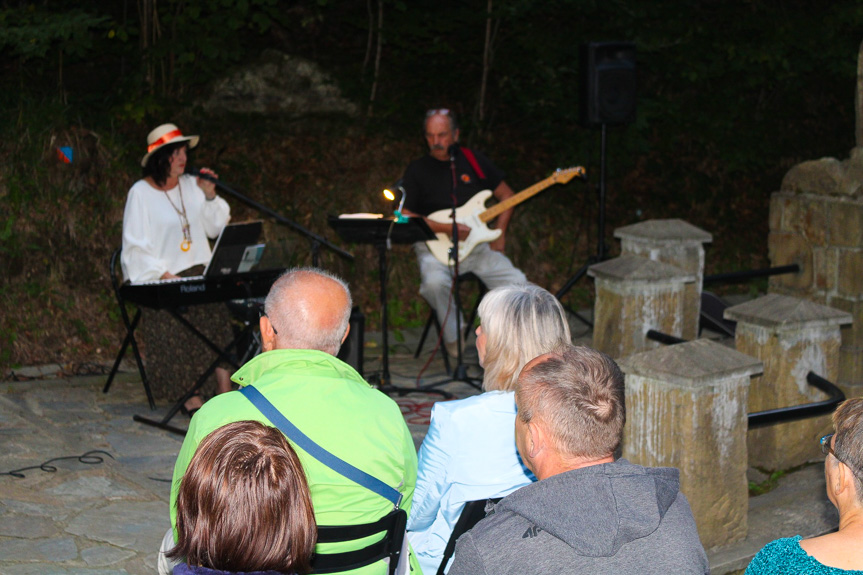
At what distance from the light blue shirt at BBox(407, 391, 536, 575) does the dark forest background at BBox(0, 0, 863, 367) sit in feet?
16.0

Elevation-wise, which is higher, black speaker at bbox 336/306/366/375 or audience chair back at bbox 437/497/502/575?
audience chair back at bbox 437/497/502/575

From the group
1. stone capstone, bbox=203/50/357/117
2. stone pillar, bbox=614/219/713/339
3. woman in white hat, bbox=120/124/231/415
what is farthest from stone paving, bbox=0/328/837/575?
stone capstone, bbox=203/50/357/117

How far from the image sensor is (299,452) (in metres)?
2.37

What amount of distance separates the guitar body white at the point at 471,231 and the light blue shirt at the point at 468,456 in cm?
415

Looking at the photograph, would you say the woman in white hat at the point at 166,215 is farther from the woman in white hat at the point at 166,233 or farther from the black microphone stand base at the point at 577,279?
the black microphone stand base at the point at 577,279

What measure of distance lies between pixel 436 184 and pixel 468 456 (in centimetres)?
435

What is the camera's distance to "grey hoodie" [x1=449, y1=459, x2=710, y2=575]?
5.98ft

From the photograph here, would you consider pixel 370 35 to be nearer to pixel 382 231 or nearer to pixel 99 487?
pixel 382 231

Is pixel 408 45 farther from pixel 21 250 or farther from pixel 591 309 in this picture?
pixel 21 250

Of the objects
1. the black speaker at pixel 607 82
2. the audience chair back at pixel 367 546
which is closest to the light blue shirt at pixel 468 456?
the audience chair back at pixel 367 546

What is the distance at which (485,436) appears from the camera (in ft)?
8.99

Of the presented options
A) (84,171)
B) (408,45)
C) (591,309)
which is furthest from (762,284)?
(84,171)

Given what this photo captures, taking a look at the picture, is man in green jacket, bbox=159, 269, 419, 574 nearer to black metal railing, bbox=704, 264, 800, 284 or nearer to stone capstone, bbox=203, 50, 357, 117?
black metal railing, bbox=704, 264, 800, 284

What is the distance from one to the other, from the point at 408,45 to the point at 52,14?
350 centimetres
